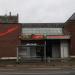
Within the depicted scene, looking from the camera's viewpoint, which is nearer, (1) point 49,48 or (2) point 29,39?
(2) point 29,39

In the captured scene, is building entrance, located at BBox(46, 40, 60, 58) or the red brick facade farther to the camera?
building entrance, located at BBox(46, 40, 60, 58)

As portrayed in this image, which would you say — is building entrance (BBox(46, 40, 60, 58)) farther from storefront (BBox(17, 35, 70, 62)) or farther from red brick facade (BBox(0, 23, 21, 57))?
red brick facade (BBox(0, 23, 21, 57))

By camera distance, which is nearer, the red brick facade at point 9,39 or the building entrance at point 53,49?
the red brick facade at point 9,39

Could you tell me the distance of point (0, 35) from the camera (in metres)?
49.4

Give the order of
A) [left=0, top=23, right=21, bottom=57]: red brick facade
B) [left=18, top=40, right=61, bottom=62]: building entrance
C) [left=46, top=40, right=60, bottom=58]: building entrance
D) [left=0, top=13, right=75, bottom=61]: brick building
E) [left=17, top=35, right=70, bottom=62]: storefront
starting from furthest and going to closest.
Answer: [left=46, top=40, right=60, bottom=58]: building entrance, [left=0, top=23, right=21, bottom=57]: red brick facade, [left=0, top=13, right=75, bottom=61]: brick building, [left=17, top=35, right=70, bottom=62]: storefront, [left=18, top=40, right=61, bottom=62]: building entrance

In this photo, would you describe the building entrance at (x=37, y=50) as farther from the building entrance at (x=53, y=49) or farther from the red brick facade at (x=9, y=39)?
the red brick facade at (x=9, y=39)

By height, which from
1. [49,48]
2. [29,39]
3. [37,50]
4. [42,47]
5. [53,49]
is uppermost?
[29,39]

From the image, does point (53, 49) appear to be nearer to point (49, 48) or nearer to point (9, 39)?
point (49, 48)

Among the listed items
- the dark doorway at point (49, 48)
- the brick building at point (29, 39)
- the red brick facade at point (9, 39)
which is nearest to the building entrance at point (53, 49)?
the dark doorway at point (49, 48)

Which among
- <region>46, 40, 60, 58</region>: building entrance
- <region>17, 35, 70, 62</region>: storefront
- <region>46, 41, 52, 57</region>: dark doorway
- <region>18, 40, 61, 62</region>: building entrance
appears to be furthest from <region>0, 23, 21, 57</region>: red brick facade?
<region>46, 40, 60, 58</region>: building entrance

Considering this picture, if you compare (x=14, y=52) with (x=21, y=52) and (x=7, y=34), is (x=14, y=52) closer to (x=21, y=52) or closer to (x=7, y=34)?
(x=7, y=34)

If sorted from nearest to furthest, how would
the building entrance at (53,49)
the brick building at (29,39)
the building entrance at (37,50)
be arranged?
1. the building entrance at (37,50)
2. the brick building at (29,39)
3. the building entrance at (53,49)

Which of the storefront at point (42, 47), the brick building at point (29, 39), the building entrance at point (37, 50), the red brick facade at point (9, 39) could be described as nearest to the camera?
the building entrance at point (37, 50)

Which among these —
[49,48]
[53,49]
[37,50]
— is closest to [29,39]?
[37,50]
